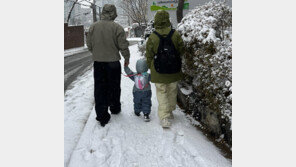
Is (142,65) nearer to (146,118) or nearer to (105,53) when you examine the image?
(105,53)

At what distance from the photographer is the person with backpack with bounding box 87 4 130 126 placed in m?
3.31

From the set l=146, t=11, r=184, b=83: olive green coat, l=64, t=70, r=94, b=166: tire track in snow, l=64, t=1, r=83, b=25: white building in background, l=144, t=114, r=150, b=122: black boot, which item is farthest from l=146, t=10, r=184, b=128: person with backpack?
l=64, t=1, r=83, b=25: white building in background

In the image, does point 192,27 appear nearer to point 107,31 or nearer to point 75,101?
point 107,31

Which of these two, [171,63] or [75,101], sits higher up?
[171,63]

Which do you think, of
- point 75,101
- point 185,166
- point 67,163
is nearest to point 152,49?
point 185,166

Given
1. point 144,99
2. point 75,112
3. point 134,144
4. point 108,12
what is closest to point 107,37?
point 108,12

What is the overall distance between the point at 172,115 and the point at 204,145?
3.03 ft

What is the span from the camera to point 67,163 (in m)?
2.57

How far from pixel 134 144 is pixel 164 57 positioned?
1339 millimetres

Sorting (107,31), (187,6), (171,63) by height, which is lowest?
(171,63)

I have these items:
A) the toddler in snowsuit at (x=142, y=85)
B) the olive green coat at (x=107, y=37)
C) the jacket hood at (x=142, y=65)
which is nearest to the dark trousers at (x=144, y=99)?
the toddler in snowsuit at (x=142, y=85)

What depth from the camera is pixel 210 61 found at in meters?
3.04

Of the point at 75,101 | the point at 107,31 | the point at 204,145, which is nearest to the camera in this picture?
the point at 204,145

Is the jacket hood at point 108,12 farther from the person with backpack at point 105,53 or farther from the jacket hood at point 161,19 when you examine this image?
the jacket hood at point 161,19
